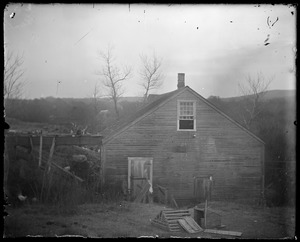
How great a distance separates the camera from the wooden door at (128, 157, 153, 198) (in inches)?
516

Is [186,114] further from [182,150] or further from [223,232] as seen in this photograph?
[223,232]

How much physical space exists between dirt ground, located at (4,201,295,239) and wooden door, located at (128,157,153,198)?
413 cm

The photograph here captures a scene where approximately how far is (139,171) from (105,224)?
634 centimetres

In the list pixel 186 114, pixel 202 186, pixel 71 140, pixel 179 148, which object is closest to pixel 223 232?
pixel 202 186

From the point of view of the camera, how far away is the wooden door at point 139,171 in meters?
13.1

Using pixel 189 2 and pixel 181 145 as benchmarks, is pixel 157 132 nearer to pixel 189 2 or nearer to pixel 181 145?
pixel 181 145

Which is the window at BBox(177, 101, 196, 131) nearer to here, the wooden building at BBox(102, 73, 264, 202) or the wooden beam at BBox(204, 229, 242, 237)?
the wooden building at BBox(102, 73, 264, 202)

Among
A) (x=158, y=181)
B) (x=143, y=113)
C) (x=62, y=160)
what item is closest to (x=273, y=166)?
(x=158, y=181)

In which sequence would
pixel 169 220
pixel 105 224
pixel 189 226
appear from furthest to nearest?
pixel 169 220, pixel 189 226, pixel 105 224

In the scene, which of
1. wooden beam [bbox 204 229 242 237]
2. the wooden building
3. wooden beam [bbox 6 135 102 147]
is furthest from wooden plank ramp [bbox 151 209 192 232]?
wooden beam [bbox 6 135 102 147]

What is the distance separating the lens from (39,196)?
820 centimetres

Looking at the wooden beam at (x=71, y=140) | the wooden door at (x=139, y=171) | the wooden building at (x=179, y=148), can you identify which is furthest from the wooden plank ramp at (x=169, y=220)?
the wooden beam at (x=71, y=140)

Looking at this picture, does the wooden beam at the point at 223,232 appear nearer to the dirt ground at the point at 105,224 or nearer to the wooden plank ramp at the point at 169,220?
the dirt ground at the point at 105,224

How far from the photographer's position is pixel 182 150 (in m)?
13.4
